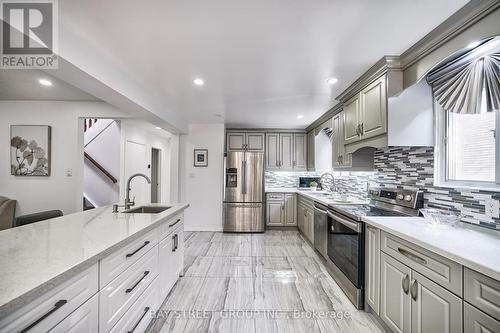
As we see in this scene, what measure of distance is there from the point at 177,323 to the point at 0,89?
3.98 meters

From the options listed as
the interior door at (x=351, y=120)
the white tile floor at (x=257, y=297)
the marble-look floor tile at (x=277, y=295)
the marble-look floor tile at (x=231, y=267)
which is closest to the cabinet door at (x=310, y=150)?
the interior door at (x=351, y=120)

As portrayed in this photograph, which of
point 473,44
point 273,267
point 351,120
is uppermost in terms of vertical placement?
point 473,44

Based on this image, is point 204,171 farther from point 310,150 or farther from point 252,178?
point 310,150

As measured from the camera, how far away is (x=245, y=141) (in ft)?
16.8

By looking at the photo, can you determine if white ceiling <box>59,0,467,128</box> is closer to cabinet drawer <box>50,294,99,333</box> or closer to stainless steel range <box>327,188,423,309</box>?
stainless steel range <box>327,188,423,309</box>

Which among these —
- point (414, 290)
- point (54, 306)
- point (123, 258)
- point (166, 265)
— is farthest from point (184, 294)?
point (414, 290)

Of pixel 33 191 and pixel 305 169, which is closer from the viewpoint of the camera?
pixel 33 191

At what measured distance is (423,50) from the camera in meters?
1.73

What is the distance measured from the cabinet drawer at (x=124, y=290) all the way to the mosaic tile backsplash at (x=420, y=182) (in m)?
2.43

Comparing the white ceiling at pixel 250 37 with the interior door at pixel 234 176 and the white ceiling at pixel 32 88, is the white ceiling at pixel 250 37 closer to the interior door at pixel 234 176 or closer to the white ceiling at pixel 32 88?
the white ceiling at pixel 32 88

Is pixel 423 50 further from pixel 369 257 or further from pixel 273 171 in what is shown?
pixel 273 171

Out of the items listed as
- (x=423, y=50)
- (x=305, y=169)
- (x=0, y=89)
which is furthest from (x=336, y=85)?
(x=0, y=89)

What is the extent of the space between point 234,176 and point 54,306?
3.85 meters

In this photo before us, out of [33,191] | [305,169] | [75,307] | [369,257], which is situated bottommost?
[369,257]
